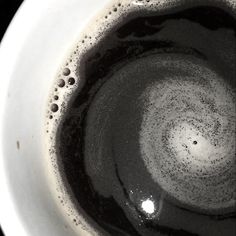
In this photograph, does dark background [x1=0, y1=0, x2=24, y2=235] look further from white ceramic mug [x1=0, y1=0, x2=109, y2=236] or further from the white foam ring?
the white foam ring

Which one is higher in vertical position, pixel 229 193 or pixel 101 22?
pixel 101 22

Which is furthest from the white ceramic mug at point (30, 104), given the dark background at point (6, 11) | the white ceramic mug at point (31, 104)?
the dark background at point (6, 11)

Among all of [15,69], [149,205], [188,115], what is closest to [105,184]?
[149,205]

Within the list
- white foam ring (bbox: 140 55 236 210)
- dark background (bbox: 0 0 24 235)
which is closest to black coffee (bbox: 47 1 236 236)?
white foam ring (bbox: 140 55 236 210)

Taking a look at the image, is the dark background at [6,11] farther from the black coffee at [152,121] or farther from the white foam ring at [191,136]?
the white foam ring at [191,136]

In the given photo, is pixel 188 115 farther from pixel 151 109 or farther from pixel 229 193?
pixel 229 193

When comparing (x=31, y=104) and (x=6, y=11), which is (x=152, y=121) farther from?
(x=6, y=11)

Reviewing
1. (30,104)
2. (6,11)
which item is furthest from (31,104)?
(6,11)
